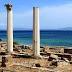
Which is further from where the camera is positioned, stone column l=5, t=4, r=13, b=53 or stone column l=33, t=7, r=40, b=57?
stone column l=5, t=4, r=13, b=53

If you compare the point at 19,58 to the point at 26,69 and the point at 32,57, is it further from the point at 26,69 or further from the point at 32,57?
the point at 26,69

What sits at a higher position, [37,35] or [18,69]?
[37,35]

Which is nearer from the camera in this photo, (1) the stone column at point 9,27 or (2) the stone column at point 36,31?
(2) the stone column at point 36,31

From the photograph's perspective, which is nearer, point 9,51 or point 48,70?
point 48,70

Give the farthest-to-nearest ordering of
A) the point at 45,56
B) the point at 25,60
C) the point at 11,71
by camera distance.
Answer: the point at 45,56 < the point at 25,60 < the point at 11,71

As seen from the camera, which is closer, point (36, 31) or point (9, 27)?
point (36, 31)

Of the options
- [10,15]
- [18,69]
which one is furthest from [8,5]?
[18,69]

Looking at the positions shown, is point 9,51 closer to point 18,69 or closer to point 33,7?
point 33,7

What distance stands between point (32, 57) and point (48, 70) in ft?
19.7

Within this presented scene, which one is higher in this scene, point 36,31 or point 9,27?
point 9,27

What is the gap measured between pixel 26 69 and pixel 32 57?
17.6ft

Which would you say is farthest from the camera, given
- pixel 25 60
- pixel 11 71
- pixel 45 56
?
pixel 45 56

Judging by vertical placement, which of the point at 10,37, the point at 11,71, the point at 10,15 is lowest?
the point at 11,71

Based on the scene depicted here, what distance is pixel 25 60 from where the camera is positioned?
20.3m
